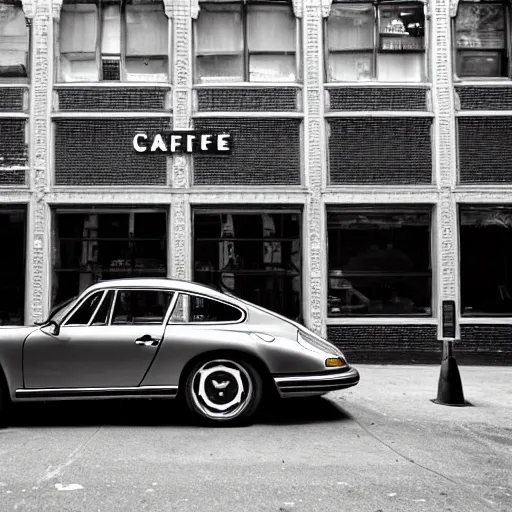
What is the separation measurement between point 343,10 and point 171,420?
898 cm

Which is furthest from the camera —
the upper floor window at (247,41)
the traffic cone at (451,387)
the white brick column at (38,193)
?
the upper floor window at (247,41)

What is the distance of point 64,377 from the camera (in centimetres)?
602

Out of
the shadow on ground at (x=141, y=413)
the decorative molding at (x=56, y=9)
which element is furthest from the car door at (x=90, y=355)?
the decorative molding at (x=56, y=9)

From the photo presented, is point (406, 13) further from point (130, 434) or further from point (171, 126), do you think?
point (130, 434)

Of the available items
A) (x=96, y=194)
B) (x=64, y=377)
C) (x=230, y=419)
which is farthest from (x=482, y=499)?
(x=96, y=194)

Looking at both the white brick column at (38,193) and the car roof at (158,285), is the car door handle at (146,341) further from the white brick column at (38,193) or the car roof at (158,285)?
the white brick column at (38,193)

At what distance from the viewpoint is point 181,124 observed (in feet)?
37.6

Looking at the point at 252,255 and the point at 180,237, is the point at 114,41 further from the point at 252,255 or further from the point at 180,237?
the point at 252,255

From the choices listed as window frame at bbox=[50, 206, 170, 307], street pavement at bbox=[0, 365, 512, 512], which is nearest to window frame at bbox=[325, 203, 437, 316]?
window frame at bbox=[50, 206, 170, 307]

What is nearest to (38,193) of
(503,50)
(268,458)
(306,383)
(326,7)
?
(326,7)

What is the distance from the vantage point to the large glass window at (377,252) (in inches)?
452

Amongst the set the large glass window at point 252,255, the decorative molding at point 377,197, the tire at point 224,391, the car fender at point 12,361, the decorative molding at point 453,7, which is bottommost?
the tire at point 224,391

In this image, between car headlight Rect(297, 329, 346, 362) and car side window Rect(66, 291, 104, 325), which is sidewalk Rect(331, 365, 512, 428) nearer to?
car headlight Rect(297, 329, 346, 362)

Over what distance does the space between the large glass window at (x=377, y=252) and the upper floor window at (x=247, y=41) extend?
314 cm
